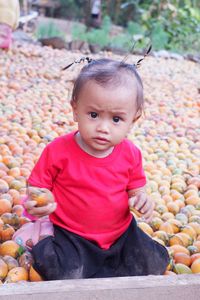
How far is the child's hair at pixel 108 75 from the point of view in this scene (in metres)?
1.57

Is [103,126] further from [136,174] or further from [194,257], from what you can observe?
[194,257]

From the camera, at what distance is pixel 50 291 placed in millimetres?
1184

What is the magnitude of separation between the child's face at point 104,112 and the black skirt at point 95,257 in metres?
0.38

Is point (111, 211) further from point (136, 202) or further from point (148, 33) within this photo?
point (148, 33)

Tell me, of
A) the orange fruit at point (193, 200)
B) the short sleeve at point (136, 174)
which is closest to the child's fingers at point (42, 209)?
the short sleeve at point (136, 174)

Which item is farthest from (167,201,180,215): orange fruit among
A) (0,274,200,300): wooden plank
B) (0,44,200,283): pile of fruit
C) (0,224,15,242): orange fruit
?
(0,274,200,300): wooden plank

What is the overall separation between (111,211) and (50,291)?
0.60 meters

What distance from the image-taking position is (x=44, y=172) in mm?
1687

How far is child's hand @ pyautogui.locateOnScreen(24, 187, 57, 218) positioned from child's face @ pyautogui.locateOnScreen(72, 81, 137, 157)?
0.76 ft

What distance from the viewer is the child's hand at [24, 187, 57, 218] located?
1566 mm

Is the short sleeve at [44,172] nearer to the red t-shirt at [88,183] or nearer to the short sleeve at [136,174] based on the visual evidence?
the red t-shirt at [88,183]

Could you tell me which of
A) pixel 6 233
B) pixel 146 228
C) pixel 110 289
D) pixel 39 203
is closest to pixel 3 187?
pixel 6 233

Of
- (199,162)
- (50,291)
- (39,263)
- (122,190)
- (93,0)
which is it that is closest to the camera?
(50,291)

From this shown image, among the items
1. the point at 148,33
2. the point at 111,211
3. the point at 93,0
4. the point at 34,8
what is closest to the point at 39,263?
the point at 111,211
